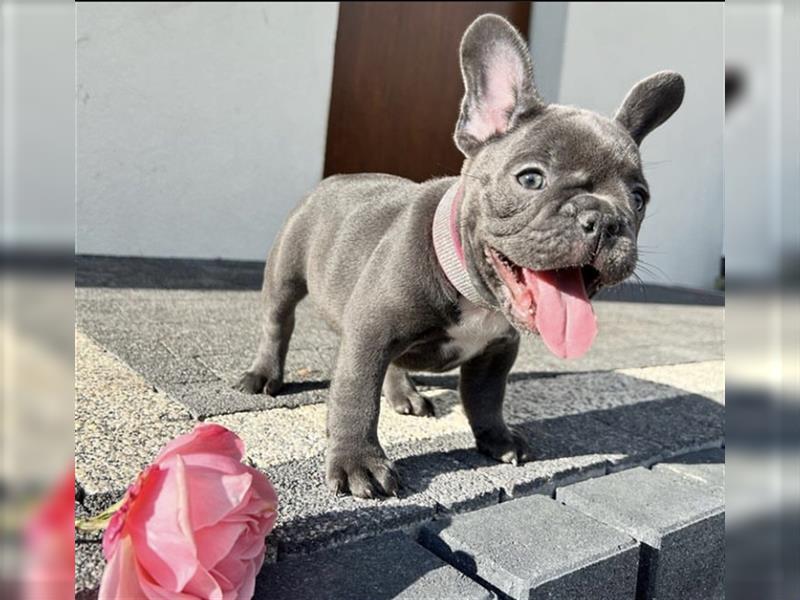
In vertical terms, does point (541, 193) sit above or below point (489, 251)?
above

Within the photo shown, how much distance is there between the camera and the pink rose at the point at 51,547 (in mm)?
450

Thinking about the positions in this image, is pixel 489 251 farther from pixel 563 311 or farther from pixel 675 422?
pixel 675 422

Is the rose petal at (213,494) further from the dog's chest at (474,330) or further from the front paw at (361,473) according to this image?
the dog's chest at (474,330)

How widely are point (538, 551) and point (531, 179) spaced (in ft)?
2.73

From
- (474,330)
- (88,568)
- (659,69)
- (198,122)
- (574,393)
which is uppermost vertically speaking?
(659,69)

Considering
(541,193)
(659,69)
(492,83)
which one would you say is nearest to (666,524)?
(541,193)

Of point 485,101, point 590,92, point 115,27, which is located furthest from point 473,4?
point 485,101

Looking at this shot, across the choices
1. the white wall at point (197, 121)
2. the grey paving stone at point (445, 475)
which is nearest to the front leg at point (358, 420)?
the grey paving stone at point (445, 475)

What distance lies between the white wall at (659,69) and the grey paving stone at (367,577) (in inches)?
248

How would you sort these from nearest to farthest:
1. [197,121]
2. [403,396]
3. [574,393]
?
[403,396] < [574,393] < [197,121]

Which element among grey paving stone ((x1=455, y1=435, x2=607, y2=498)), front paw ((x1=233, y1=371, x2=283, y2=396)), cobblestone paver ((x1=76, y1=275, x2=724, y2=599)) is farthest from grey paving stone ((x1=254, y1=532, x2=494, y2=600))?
front paw ((x1=233, y1=371, x2=283, y2=396))

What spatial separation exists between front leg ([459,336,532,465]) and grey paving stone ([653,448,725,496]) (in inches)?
16.8

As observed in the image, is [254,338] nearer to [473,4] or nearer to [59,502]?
[59,502]

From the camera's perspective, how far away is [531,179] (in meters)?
1.80
